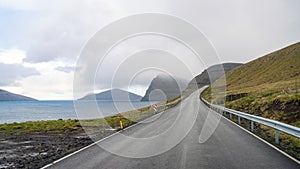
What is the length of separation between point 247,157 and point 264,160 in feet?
1.84

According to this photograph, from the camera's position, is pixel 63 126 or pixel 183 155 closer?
pixel 183 155

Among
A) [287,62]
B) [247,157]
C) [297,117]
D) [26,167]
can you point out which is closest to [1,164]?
[26,167]

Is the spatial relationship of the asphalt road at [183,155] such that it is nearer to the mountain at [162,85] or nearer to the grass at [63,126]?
the grass at [63,126]

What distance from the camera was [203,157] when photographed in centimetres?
930

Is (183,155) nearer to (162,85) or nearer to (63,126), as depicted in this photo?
(63,126)

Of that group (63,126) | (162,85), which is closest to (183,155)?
(63,126)

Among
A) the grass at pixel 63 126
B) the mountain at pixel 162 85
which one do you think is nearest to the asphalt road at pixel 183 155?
the grass at pixel 63 126

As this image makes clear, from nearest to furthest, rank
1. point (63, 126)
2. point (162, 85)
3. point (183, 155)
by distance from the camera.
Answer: point (183, 155)
point (63, 126)
point (162, 85)

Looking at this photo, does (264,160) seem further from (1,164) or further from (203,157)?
(1,164)

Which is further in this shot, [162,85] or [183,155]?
[162,85]

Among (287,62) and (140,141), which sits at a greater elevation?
(287,62)

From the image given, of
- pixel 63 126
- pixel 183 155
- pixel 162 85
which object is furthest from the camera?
pixel 162 85

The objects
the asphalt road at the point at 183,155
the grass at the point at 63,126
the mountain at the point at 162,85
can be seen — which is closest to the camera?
the asphalt road at the point at 183,155

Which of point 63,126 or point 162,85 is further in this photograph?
point 162,85
